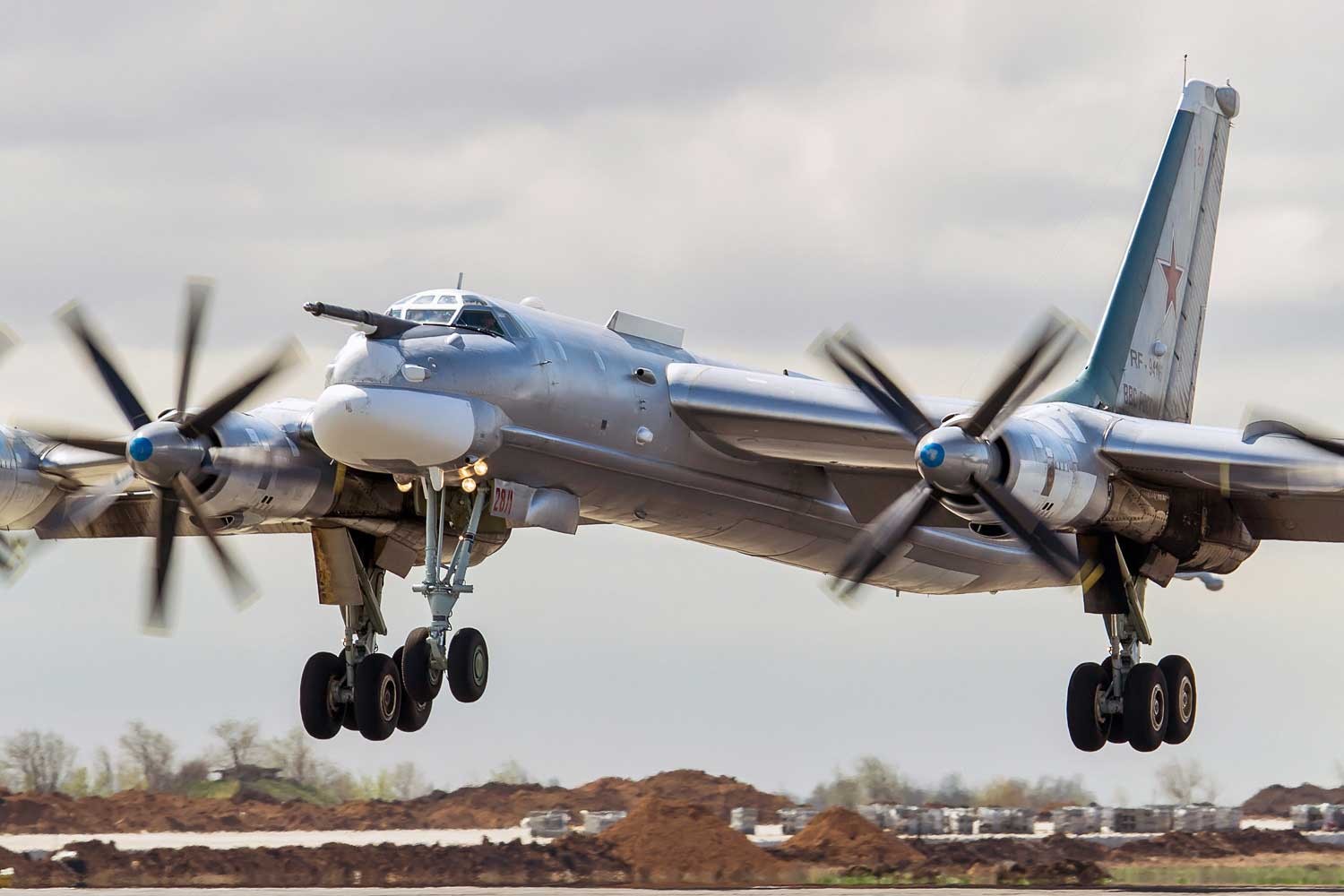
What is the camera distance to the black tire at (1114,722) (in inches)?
1061

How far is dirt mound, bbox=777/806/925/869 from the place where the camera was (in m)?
30.1

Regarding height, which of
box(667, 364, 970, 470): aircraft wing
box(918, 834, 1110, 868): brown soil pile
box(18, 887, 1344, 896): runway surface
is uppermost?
box(667, 364, 970, 470): aircraft wing

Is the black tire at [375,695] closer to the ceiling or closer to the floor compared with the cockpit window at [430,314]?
closer to the floor

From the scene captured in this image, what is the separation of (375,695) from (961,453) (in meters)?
8.65

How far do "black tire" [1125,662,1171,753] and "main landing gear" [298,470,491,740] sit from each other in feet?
26.0

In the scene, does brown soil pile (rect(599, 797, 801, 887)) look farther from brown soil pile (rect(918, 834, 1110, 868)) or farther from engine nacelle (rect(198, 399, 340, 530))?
engine nacelle (rect(198, 399, 340, 530))

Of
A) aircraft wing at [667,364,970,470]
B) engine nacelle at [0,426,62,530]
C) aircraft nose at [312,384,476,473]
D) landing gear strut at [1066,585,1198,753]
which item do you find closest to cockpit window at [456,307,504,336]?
aircraft nose at [312,384,476,473]

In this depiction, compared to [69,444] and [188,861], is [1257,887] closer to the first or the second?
[188,861]

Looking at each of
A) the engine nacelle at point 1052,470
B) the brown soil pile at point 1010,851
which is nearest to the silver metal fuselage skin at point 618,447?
the engine nacelle at point 1052,470

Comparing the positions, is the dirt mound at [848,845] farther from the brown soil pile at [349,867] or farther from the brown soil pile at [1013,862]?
the brown soil pile at [349,867]

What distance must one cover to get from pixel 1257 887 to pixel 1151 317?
7.89 m

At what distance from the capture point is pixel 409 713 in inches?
1109

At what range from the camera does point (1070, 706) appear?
88.5 ft

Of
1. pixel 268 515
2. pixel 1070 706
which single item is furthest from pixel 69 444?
pixel 1070 706
